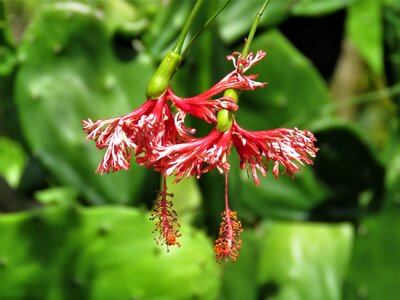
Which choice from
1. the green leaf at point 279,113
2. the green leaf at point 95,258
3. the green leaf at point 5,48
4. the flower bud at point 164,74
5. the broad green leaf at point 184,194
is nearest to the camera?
the flower bud at point 164,74

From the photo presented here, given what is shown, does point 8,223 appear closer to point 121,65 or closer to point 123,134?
point 121,65

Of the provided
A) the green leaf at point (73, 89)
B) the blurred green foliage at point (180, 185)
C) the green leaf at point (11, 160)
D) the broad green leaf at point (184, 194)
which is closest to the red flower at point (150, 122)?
the blurred green foliage at point (180, 185)

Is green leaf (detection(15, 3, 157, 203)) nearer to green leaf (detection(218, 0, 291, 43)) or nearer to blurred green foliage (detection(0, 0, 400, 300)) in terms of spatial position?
blurred green foliage (detection(0, 0, 400, 300))

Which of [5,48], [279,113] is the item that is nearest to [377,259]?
[279,113]

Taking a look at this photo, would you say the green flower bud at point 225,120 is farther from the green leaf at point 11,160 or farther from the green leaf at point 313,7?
the green leaf at point 11,160

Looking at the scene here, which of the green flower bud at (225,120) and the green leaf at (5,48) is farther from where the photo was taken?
the green leaf at (5,48)

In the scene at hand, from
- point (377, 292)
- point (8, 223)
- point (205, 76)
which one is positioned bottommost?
point (377, 292)

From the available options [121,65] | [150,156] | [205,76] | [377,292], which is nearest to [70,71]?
[121,65]
